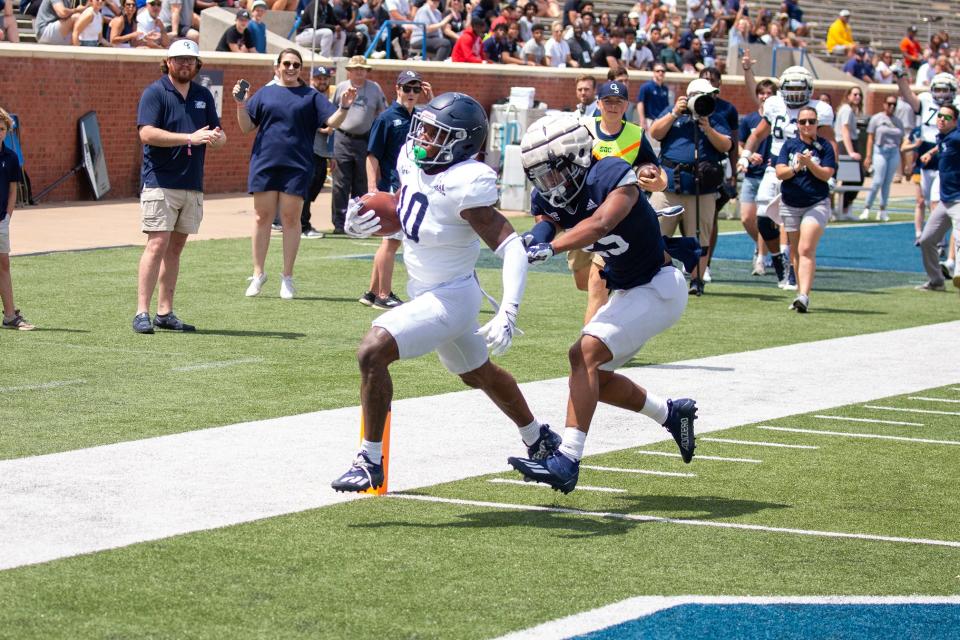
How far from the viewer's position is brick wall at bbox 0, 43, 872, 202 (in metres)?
20.6

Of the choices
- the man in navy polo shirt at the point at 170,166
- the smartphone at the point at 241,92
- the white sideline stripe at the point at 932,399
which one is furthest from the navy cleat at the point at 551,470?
the smartphone at the point at 241,92

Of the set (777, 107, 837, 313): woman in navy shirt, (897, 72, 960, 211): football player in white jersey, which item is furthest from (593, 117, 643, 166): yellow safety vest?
(897, 72, 960, 211): football player in white jersey

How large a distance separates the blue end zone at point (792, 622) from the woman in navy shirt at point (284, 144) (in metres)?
8.28

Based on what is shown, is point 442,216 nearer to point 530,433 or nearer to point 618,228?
point 618,228

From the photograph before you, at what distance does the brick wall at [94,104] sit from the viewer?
20.6 m

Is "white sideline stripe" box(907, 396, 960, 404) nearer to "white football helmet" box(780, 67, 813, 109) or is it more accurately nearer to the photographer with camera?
the photographer with camera

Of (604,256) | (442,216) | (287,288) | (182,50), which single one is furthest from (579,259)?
(442,216)

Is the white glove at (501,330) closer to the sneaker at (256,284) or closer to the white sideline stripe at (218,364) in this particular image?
the white sideline stripe at (218,364)

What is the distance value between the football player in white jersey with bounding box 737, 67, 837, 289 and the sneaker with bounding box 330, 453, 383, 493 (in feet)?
28.4

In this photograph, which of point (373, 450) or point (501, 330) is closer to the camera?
point (501, 330)

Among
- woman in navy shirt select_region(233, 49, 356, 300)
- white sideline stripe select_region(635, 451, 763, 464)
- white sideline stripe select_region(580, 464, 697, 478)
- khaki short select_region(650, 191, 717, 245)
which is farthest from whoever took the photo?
khaki short select_region(650, 191, 717, 245)

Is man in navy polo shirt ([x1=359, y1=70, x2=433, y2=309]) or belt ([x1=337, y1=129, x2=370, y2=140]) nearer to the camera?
man in navy polo shirt ([x1=359, y1=70, x2=433, y2=309])

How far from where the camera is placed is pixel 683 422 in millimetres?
7637

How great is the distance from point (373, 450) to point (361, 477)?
0.16 meters
